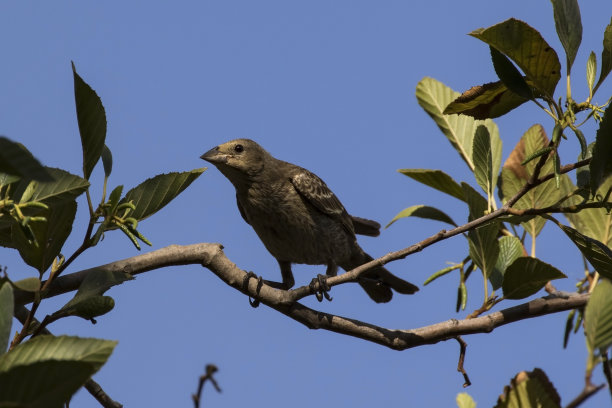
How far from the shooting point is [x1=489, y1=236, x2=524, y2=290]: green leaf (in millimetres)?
3611

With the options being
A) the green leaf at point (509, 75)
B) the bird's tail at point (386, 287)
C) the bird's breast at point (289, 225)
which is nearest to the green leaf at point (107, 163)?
the green leaf at point (509, 75)

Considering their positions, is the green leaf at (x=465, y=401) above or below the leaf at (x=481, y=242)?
below

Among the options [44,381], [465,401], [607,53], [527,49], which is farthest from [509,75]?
[44,381]

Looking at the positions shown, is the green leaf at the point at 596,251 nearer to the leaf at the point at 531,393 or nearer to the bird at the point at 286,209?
the leaf at the point at 531,393

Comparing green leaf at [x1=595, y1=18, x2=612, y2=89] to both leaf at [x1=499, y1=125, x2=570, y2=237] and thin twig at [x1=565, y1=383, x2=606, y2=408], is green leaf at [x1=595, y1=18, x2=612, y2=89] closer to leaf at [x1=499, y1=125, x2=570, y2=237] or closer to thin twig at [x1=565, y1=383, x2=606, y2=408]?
leaf at [x1=499, y1=125, x2=570, y2=237]

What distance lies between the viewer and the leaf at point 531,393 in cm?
219

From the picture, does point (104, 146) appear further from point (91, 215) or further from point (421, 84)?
point (421, 84)

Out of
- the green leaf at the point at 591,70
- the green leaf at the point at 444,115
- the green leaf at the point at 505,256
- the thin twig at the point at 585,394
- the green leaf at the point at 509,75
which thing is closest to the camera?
the thin twig at the point at 585,394

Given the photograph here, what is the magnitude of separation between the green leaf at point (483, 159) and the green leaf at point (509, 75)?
58 cm

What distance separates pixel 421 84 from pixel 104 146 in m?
2.09

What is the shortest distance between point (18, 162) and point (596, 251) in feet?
7.50

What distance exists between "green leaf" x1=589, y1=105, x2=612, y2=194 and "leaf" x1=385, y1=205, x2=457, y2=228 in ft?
4.75

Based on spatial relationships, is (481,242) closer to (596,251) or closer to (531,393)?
(596,251)

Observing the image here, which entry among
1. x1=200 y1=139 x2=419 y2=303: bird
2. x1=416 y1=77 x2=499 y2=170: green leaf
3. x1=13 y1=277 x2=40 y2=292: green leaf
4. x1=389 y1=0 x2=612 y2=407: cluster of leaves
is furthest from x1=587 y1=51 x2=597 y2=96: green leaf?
x1=200 y1=139 x2=419 y2=303: bird
